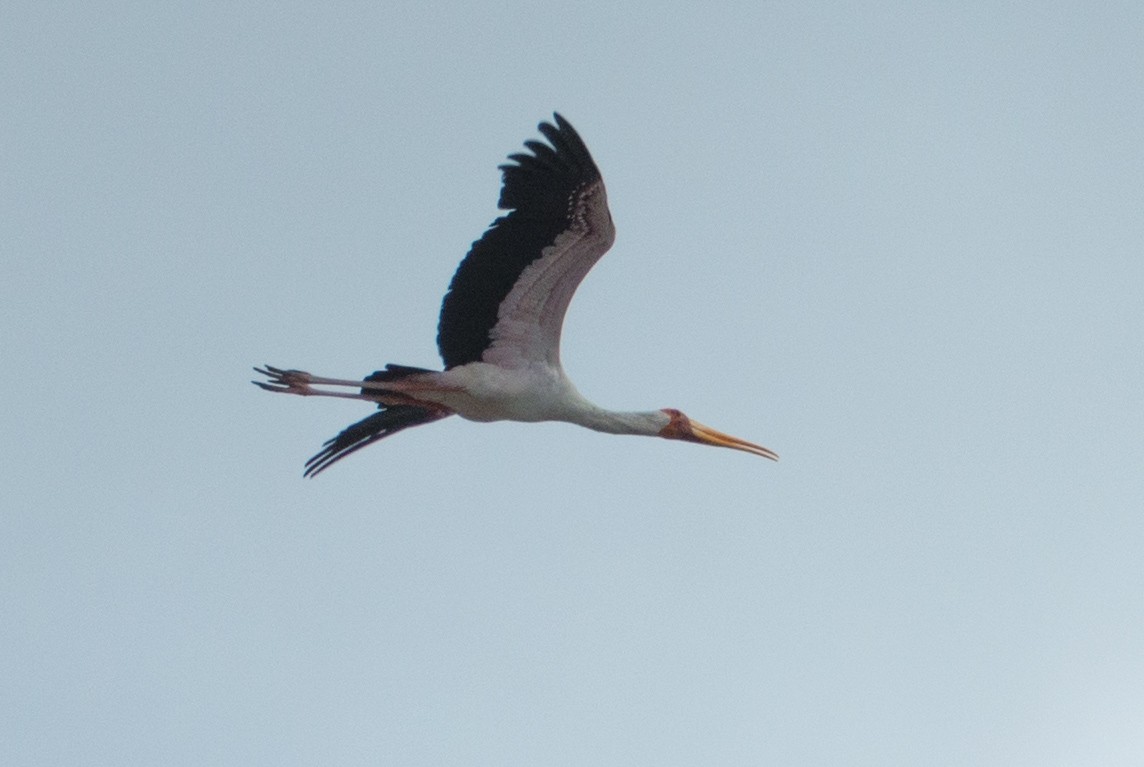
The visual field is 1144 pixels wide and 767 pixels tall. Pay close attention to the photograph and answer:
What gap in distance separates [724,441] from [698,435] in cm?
38

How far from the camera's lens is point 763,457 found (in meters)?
21.4

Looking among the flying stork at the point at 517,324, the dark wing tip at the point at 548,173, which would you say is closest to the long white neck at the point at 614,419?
the flying stork at the point at 517,324

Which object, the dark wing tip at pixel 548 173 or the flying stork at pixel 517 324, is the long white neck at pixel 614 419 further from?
the dark wing tip at pixel 548 173

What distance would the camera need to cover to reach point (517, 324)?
750 inches

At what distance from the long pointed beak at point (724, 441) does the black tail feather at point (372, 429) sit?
103 inches

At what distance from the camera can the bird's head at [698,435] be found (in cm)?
2086

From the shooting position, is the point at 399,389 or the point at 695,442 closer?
the point at 399,389

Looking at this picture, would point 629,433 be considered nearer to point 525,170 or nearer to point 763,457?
point 763,457

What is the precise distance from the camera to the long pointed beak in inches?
832

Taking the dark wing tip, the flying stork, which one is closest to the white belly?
the flying stork

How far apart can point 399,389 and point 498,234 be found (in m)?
1.85

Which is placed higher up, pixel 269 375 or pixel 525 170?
pixel 525 170

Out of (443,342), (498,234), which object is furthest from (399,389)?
(498,234)

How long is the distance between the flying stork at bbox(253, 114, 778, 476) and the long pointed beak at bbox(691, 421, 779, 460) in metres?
0.61
